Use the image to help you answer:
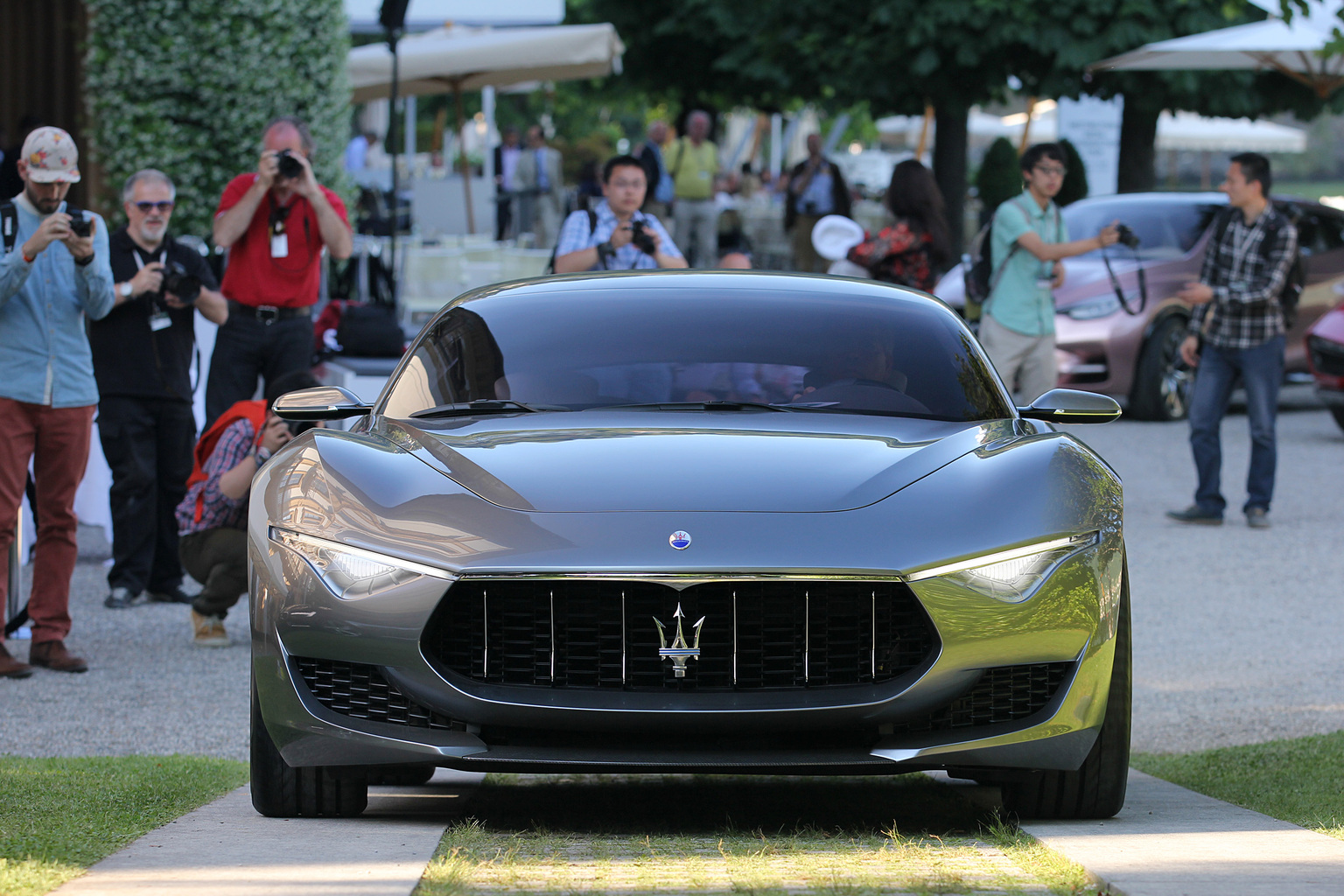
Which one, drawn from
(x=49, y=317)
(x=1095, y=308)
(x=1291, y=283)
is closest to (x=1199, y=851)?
(x=49, y=317)

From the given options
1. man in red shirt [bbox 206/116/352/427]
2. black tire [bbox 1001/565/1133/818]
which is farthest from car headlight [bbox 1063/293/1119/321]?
black tire [bbox 1001/565/1133/818]

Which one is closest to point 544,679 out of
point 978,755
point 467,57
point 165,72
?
point 978,755

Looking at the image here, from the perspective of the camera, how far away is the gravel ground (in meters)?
6.43

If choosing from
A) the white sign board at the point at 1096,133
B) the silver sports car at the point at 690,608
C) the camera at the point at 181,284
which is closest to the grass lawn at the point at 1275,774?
the silver sports car at the point at 690,608

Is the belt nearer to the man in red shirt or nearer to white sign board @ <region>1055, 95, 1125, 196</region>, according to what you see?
the man in red shirt

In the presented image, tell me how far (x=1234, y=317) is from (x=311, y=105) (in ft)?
25.0

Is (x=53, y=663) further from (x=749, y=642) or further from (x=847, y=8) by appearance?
(x=847, y=8)

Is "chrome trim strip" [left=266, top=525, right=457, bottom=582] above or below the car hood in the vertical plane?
below

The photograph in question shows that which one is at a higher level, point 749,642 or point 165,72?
point 165,72

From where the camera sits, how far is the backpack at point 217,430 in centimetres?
784

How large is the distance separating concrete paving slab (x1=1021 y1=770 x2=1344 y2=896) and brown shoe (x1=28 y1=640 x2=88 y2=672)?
4.32 metres

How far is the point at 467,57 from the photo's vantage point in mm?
20562

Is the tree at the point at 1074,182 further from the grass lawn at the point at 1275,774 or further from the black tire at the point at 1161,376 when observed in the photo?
the grass lawn at the point at 1275,774

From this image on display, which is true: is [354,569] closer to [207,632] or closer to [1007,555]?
[1007,555]
